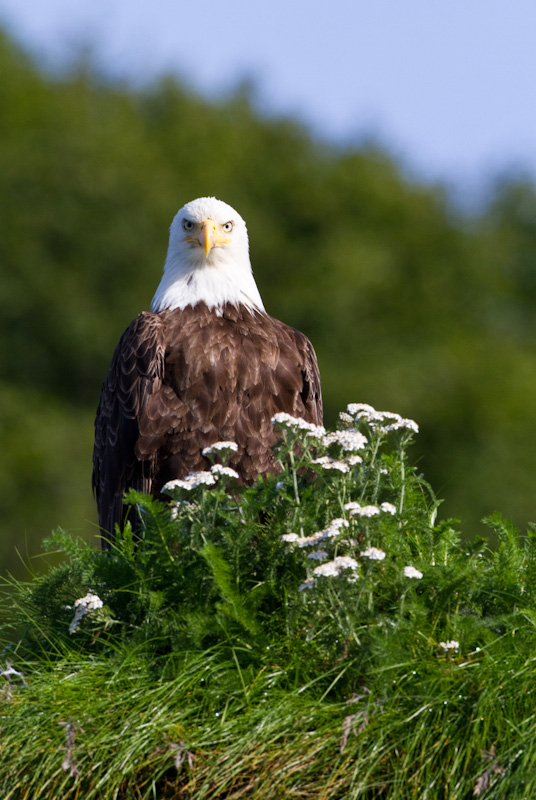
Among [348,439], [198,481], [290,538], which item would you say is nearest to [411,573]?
[290,538]

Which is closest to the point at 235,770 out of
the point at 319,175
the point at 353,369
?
the point at 353,369

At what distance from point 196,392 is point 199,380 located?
0.07 metres

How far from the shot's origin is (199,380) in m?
6.91

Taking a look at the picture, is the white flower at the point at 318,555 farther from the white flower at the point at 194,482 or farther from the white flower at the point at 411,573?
the white flower at the point at 194,482

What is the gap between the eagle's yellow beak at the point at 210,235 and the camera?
7.58m

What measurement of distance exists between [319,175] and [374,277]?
4109 millimetres

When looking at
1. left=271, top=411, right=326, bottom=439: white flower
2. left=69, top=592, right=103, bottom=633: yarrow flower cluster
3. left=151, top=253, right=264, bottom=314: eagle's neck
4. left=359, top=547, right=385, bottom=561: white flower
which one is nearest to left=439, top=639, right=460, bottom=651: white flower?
left=359, top=547, right=385, bottom=561: white flower

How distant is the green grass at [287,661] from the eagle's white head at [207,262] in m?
2.45

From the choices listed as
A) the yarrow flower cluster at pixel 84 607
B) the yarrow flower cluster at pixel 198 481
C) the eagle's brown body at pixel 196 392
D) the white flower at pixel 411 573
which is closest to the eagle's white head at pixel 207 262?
the eagle's brown body at pixel 196 392

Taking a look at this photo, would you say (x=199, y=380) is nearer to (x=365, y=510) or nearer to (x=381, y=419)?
(x=381, y=419)

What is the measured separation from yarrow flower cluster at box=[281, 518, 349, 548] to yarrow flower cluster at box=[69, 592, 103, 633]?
30.6 inches

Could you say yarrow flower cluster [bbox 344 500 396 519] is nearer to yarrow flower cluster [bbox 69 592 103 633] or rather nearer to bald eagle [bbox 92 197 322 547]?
yarrow flower cluster [bbox 69 592 103 633]

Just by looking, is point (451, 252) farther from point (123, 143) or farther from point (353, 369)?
point (123, 143)

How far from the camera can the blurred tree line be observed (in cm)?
3331
